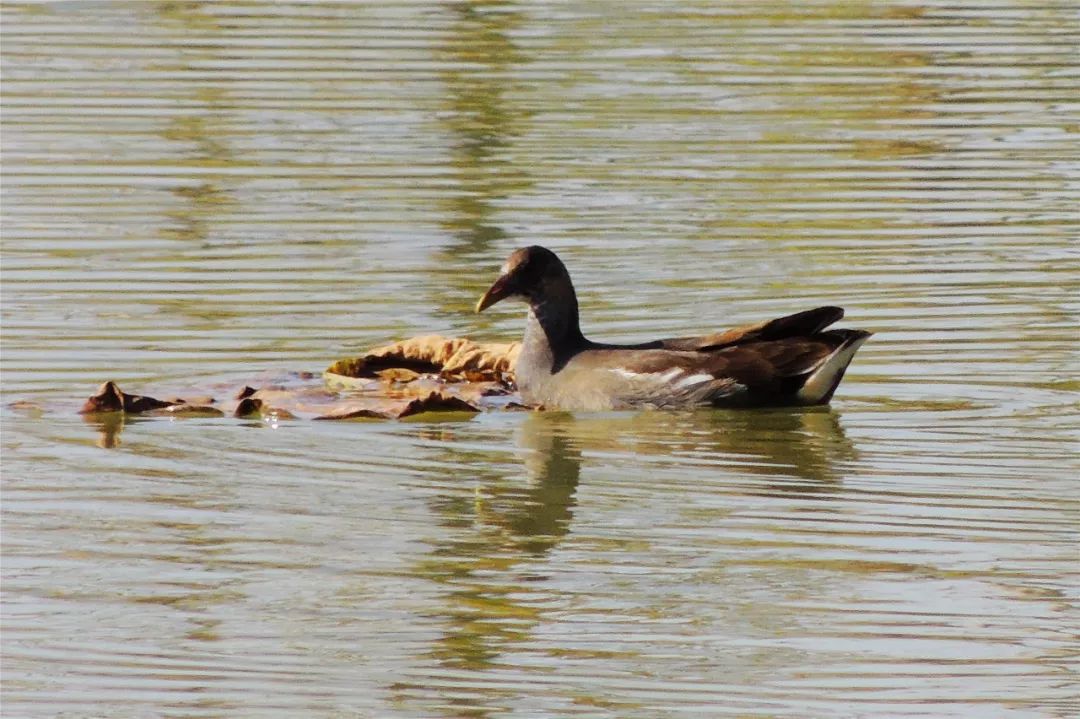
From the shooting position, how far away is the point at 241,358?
13.3 meters

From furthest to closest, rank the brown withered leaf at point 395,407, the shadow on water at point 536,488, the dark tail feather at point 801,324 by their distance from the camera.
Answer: the dark tail feather at point 801,324, the brown withered leaf at point 395,407, the shadow on water at point 536,488

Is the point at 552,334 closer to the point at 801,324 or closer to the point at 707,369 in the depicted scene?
the point at 707,369

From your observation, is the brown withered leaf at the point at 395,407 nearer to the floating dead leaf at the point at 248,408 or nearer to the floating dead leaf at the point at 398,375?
the floating dead leaf at the point at 248,408

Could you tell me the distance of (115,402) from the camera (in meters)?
12.1

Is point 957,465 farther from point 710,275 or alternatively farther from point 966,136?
point 966,136

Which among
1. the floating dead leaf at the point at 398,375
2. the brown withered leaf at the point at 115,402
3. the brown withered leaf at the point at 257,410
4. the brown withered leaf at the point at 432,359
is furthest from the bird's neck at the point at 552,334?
the brown withered leaf at the point at 115,402

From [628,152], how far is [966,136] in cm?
284

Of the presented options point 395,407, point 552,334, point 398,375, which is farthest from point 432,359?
point 395,407

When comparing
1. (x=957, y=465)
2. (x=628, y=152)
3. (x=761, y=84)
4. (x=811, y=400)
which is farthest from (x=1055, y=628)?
(x=761, y=84)

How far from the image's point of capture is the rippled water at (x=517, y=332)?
26.8 ft

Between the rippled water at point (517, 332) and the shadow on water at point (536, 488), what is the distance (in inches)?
1.1

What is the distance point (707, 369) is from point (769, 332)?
1.17 ft

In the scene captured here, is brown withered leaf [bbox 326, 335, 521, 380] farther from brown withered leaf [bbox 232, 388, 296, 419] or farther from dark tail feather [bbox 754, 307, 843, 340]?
dark tail feather [bbox 754, 307, 843, 340]

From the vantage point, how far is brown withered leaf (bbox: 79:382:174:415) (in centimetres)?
1202
